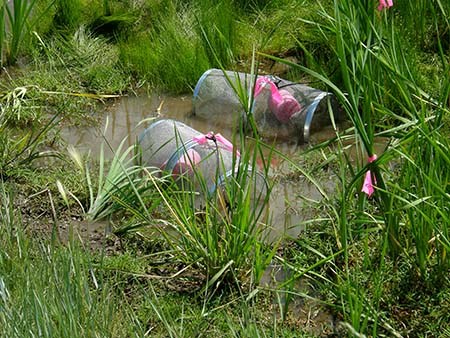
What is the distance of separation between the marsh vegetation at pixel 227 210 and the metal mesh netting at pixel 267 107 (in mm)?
160

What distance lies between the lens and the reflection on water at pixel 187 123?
396cm

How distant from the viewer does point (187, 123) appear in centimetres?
490

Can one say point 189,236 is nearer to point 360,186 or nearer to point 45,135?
point 360,186

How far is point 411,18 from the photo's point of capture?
4965mm

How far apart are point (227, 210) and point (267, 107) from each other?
4.33ft

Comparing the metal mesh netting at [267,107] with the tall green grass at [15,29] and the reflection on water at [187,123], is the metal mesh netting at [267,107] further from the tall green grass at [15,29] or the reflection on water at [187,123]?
the tall green grass at [15,29]

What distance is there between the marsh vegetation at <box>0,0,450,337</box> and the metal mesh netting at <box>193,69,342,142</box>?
16 centimetres

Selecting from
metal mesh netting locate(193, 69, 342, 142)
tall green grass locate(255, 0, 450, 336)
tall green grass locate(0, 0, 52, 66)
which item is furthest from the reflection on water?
tall green grass locate(0, 0, 52, 66)

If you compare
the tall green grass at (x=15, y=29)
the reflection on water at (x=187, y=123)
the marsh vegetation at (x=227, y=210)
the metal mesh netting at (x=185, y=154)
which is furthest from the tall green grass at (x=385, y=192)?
the tall green grass at (x=15, y=29)

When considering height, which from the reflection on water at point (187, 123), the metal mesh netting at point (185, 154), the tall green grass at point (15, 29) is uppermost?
the tall green grass at point (15, 29)

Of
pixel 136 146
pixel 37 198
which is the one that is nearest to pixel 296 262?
pixel 136 146

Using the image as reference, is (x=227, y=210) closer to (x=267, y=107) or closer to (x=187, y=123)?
(x=267, y=107)

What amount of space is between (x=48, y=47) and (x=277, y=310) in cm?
272

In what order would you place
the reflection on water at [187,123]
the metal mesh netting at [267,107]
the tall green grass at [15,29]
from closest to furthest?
the reflection on water at [187,123], the metal mesh netting at [267,107], the tall green grass at [15,29]
